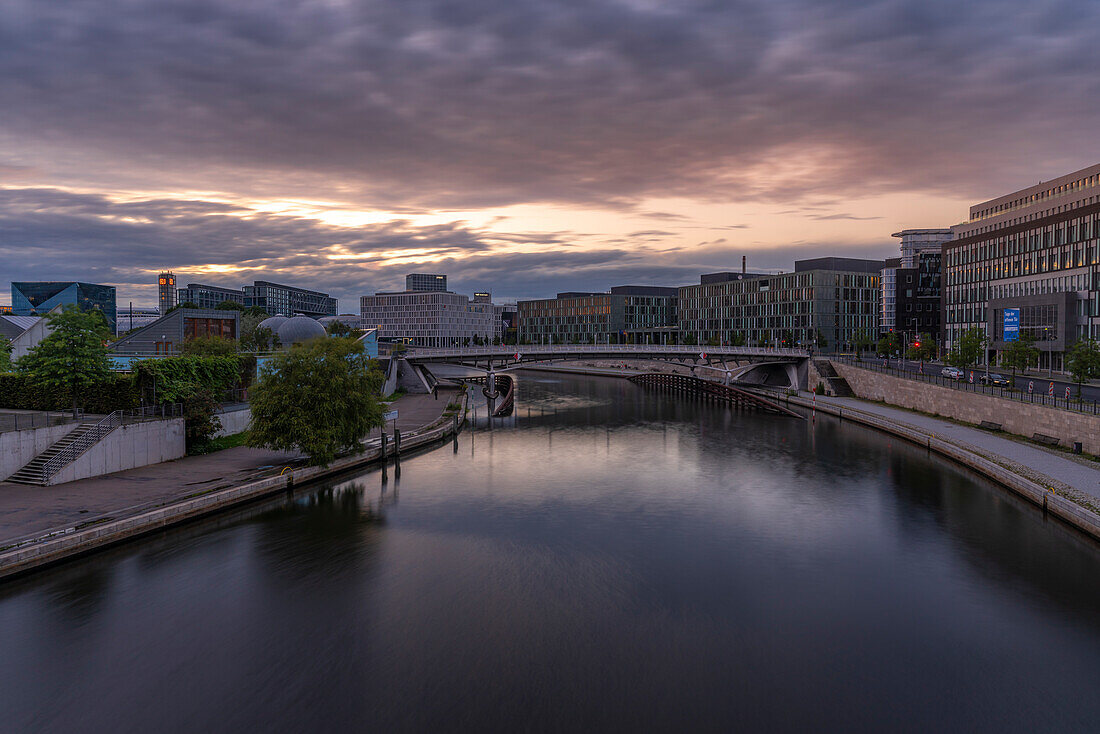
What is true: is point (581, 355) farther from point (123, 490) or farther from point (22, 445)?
point (22, 445)

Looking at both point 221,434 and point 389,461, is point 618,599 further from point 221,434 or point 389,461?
point 221,434

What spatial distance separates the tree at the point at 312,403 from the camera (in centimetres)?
3697

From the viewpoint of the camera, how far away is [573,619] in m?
22.5

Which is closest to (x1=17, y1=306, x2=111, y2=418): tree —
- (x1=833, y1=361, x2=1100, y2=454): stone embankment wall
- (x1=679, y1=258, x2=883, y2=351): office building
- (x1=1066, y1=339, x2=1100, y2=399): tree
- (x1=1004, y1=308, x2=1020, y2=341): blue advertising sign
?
(x1=833, y1=361, x2=1100, y2=454): stone embankment wall

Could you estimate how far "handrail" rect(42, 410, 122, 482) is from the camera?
105 ft

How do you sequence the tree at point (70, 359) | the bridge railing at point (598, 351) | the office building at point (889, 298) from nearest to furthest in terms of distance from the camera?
the tree at point (70, 359) < the bridge railing at point (598, 351) < the office building at point (889, 298)

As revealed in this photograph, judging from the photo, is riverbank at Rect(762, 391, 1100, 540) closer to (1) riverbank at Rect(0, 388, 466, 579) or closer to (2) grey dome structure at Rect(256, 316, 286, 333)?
(1) riverbank at Rect(0, 388, 466, 579)

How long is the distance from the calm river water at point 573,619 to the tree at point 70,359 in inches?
628

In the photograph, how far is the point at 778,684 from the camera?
61.0ft

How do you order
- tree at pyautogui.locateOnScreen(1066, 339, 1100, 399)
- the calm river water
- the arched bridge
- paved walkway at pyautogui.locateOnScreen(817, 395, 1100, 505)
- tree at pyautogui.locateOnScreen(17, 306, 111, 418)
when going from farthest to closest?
the arched bridge < tree at pyautogui.locateOnScreen(1066, 339, 1100, 399) < tree at pyautogui.locateOnScreen(17, 306, 111, 418) < paved walkway at pyautogui.locateOnScreen(817, 395, 1100, 505) < the calm river water

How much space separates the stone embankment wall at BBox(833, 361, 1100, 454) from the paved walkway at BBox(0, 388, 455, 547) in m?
47.5

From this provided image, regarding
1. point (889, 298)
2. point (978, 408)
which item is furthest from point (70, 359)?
point (889, 298)

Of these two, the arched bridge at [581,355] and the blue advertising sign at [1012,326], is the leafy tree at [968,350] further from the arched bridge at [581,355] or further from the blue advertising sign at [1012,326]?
the arched bridge at [581,355]

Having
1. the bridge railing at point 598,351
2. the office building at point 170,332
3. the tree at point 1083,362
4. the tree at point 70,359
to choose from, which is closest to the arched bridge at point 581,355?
the bridge railing at point 598,351
